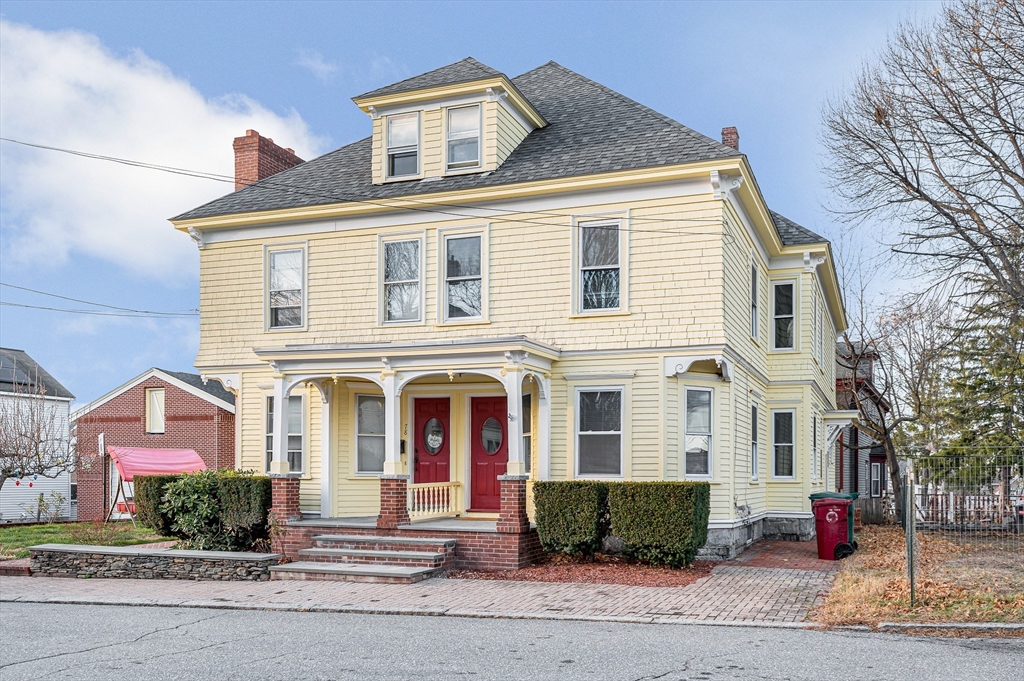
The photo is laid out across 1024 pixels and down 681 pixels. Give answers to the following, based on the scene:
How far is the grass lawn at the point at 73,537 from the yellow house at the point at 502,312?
3.02 m

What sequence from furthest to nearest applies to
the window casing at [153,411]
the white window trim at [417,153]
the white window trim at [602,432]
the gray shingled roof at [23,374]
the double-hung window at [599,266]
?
the gray shingled roof at [23,374]
the window casing at [153,411]
the white window trim at [417,153]
the double-hung window at [599,266]
the white window trim at [602,432]

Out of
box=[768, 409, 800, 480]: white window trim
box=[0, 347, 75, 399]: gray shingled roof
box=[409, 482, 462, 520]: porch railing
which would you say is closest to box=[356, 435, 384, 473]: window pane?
box=[409, 482, 462, 520]: porch railing

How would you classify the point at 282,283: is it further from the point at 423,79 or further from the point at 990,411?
the point at 990,411

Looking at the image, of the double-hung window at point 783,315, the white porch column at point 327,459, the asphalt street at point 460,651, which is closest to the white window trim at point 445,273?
the white porch column at point 327,459

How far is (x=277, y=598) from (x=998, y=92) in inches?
571

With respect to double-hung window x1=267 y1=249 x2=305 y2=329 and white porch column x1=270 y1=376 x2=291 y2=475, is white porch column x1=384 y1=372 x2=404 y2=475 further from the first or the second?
double-hung window x1=267 y1=249 x2=305 y2=329

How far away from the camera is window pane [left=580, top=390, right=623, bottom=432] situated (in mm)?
16391

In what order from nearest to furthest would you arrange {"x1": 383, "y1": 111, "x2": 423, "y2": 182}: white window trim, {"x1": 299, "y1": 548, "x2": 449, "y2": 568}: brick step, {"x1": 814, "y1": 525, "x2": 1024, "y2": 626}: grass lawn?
{"x1": 814, "y1": 525, "x2": 1024, "y2": 626}: grass lawn < {"x1": 299, "y1": 548, "x2": 449, "y2": 568}: brick step < {"x1": 383, "y1": 111, "x2": 423, "y2": 182}: white window trim

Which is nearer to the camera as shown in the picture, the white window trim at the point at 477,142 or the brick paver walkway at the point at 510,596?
the brick paver walkway at the point at 510,596

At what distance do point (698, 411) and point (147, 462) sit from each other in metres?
16.5

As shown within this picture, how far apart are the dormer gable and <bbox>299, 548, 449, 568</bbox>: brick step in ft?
23.8

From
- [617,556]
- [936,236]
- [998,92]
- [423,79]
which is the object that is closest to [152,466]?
[423,79]

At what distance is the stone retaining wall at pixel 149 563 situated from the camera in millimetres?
14719

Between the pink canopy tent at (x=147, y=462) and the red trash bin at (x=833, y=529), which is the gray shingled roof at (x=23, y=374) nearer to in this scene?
the pink canopy tent at (x=147, y=462)
